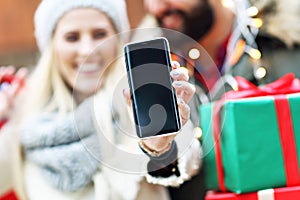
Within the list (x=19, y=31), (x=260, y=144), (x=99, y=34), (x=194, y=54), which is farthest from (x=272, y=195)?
(x=19, y=31)

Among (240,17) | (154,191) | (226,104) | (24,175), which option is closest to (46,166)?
(24,175)

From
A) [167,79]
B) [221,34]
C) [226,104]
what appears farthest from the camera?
[221,34]

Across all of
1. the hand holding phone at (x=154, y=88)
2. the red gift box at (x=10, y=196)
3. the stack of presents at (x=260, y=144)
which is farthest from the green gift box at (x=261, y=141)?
the red gift box at (x=10, y=196)

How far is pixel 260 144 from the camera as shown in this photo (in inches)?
23.9

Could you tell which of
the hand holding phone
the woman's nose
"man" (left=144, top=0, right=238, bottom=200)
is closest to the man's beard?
"man" (left=144, top=0, right=238, bottom=200)

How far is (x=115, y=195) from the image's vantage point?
0.67 meters

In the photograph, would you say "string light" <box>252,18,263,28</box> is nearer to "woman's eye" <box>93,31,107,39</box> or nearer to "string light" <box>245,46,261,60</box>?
"string light" <box>245,46,261,60</box>

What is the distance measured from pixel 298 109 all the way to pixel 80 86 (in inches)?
10.1

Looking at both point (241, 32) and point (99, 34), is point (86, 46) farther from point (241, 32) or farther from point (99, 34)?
point (241, 32)

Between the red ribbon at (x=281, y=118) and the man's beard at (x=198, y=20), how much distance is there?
0.40 feet

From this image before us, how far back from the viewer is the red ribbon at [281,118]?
612 millimetres

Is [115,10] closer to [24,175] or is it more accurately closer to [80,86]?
[80,86]

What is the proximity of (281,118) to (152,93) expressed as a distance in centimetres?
19

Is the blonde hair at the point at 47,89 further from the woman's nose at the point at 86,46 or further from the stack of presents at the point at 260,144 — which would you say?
the stack of presents at the point at 260,144
